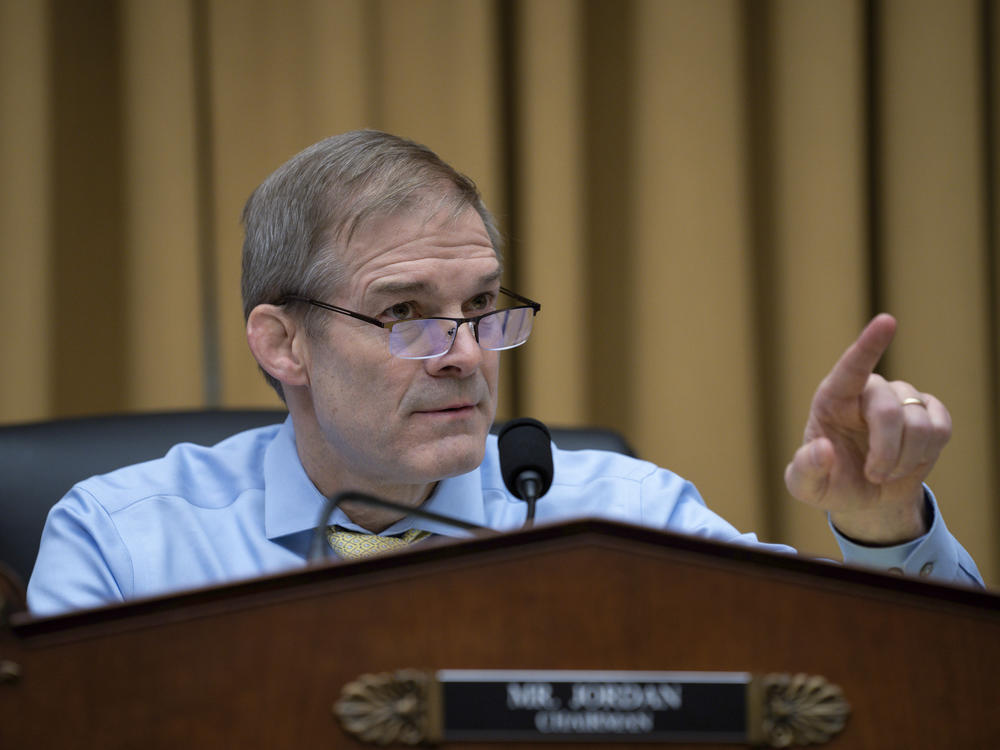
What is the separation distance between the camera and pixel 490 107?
2264mm

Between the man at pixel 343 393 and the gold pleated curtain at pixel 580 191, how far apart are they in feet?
2.73

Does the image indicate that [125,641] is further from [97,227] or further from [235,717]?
[97,227]

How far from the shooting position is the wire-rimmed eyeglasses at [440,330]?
1282 millimetres

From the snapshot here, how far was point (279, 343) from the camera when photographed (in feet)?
4.71

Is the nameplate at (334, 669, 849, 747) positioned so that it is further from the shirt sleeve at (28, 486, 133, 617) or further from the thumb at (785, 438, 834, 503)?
the shirt sleeve at (28, 486, 133, 617)

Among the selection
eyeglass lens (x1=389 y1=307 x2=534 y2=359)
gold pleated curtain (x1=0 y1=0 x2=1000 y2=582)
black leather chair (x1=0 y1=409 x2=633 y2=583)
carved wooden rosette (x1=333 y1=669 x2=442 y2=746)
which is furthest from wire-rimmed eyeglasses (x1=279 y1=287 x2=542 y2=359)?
gold pleated curtain (x1=0 y1=0 x2=1000 y2=582)

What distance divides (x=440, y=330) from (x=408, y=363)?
0.06 meters

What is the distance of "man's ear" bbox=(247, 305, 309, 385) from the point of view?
1407 millimetres

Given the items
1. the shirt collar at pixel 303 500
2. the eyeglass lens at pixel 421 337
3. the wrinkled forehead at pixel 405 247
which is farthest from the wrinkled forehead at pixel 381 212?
the shirt collar at pixel 303 500

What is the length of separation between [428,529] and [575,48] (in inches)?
52.0

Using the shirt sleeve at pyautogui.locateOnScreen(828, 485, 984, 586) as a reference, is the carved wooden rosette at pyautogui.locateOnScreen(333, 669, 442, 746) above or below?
above

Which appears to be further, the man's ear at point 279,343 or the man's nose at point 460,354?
the man's ear at point 279,343

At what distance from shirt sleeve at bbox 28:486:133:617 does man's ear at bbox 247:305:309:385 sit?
0.97 feet

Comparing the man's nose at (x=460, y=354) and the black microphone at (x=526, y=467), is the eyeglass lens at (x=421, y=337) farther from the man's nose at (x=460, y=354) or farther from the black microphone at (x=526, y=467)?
the black microphone at (x=526, y=467)
